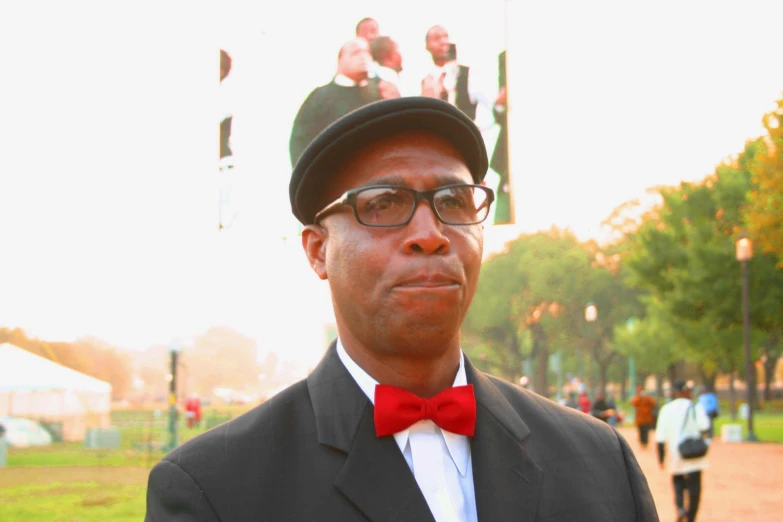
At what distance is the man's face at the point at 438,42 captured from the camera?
4.73m

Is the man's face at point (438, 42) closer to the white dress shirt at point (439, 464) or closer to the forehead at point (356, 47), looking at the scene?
the forehead at point (356, 47)

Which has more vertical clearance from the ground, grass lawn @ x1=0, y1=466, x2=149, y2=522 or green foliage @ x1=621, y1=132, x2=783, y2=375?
green foliage @ x1=621, y1=132, x2=783, y2=375

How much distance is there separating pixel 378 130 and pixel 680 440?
988cm

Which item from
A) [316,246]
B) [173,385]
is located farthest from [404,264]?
[173,385]

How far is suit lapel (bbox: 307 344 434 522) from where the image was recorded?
2061 millimetres

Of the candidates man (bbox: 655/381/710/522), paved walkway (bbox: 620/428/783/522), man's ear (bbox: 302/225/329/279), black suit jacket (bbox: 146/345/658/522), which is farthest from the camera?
paved walkway (bbox: 620/428/783/522)

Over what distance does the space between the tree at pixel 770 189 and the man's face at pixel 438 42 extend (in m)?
21.4

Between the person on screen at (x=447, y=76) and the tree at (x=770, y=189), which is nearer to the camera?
the person on screen at (x=447, y=76)

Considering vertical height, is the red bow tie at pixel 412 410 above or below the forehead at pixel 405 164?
below

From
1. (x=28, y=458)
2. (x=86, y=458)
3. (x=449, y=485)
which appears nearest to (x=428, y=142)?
(x=449, y=485)

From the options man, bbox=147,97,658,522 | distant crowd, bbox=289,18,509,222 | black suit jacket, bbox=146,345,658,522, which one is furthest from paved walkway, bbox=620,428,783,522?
man, bbox=147,97,658,522

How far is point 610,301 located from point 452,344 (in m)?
67.5

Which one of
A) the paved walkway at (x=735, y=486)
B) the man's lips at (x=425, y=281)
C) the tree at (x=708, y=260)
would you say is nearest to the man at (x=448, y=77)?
the man's lips at (x=425, y=281)

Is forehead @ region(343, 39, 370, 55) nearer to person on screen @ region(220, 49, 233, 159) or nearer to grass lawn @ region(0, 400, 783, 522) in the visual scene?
person on screen @ region(220, 49, 233, 159)
